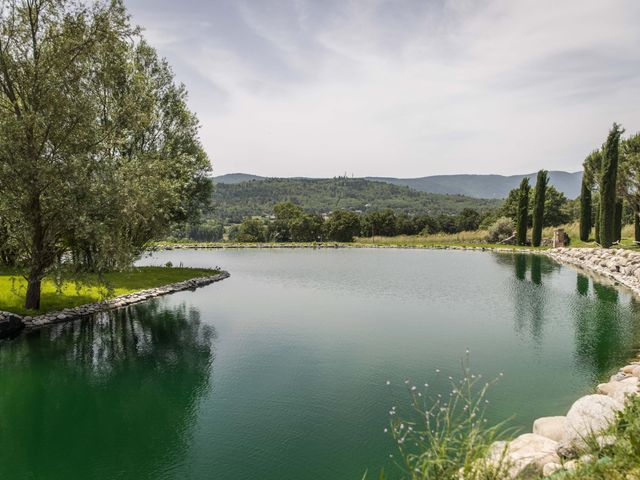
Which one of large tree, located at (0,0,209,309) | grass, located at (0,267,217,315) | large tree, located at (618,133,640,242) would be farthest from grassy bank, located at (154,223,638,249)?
large tree, located at (0,0,209,309)

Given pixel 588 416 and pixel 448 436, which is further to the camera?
pixel 588 416

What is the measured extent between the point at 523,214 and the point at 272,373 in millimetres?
56995

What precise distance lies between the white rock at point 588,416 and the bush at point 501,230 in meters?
65.4

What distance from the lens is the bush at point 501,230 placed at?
6919cm

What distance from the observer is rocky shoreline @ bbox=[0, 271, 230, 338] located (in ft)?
59.3

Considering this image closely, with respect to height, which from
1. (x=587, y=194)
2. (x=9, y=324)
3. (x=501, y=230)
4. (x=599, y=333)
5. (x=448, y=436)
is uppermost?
(x=587, y=194)

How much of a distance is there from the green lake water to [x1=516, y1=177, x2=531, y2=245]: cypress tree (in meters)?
36.2

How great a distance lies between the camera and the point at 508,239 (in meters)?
67.4

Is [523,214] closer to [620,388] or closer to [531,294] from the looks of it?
[531,294]

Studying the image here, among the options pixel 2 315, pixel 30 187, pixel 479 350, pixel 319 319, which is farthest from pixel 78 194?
pixel 479 350

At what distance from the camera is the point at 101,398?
469 inches

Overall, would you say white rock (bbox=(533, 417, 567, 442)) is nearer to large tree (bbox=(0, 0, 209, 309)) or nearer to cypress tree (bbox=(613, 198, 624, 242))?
large tree (bbox=(0, 0, 209, 309))

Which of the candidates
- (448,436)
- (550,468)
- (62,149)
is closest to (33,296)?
(62,149)

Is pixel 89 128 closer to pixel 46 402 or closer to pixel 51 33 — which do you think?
pixel 51 33
